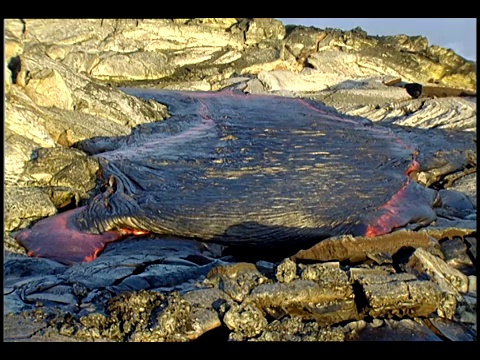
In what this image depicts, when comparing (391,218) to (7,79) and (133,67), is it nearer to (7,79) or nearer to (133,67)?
(7,79)

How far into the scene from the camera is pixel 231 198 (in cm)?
632

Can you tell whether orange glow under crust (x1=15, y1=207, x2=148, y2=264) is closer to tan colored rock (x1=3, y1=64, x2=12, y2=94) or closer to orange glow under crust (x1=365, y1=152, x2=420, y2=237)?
orange glow under crust (x1=365, y1=152, x2=420, y2=237)

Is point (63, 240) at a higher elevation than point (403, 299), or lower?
lower

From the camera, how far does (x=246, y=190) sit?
654 cm

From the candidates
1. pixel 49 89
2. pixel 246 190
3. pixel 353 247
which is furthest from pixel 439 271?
pixel 49 89

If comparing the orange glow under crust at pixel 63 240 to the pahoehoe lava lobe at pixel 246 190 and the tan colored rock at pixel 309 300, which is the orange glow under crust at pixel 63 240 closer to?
the pahoehoe lava lobe at pixel 246 190

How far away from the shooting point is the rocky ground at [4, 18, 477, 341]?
3547 millimetres

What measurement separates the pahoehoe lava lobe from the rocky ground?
28cm

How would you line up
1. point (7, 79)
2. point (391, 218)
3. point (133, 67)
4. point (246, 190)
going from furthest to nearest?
1. point (133, 67)
2. point (7, 79)
3. point (246, 190)
4. point (391, 218)

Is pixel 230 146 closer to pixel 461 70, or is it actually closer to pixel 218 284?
pixel 218 284

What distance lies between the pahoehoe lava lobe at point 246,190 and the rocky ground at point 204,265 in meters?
0.28

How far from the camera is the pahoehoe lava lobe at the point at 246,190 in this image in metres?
5.87

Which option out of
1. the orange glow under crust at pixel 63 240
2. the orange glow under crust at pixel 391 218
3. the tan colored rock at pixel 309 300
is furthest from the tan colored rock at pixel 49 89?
the tan colored rock at pixel 309 300

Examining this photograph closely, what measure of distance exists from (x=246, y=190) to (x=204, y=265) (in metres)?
1.88
